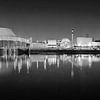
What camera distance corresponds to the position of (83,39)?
76.2m

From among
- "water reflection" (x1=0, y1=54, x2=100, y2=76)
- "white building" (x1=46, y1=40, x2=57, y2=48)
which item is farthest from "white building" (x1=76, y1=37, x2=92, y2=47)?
"water reflection" (x1=0, y1=54, x2=100, y2=76)

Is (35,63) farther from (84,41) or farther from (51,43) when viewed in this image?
(51,43)

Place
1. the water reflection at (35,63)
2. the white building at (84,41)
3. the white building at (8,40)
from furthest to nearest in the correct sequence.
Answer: the white building at (84,41), the white building at (8,40), the water reflection at (35,63)

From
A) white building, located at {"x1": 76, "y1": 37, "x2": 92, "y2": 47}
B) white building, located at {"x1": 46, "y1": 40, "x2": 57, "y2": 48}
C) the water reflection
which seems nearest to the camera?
the water reflection

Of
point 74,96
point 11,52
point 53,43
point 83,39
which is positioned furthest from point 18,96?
point 53,43

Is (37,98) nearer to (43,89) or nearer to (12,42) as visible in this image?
(43,89)

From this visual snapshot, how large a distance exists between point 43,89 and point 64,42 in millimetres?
82340

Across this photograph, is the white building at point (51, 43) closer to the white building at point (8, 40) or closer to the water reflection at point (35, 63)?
the white building at point (8, 40)

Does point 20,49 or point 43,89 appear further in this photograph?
point 20,49

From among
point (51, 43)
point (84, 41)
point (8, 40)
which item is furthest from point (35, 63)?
point (51, 43)

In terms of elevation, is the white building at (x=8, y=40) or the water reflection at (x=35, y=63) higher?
the white building at (x=8, y=40)

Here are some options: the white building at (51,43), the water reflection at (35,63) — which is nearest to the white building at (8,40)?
the white building at (51,43)

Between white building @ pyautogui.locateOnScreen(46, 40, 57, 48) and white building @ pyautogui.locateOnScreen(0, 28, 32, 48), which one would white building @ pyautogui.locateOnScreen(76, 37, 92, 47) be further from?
white building @ pyautogui.locateOnScreen(0, 28, 32, 48)

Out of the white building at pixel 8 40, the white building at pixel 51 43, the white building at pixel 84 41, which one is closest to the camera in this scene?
the white building at pixel 8 40
